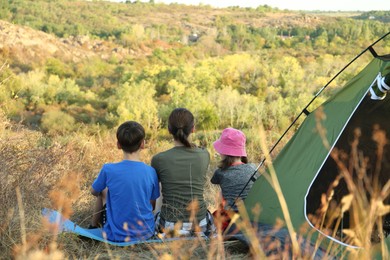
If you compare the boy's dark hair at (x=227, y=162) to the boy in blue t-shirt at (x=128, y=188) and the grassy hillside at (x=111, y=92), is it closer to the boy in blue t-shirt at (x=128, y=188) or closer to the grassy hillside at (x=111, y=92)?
the boy in blue t-shirt at (x=128, y=188)

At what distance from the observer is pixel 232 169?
4172 millimetres

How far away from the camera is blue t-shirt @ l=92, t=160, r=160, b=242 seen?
3707mm

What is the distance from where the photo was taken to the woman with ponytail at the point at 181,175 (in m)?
3.82

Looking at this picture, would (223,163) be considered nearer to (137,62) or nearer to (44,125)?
(44,125)

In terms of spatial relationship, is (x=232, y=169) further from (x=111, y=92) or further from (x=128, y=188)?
(x=111, y=92)

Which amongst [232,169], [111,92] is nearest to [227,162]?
[232,169]

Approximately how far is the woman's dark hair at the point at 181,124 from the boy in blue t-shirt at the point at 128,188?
24 centimetres

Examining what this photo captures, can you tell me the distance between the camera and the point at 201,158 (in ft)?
12.9

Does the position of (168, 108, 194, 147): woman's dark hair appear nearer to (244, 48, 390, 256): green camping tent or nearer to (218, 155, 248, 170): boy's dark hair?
(218, 155, 248, 170): boy's dark hair

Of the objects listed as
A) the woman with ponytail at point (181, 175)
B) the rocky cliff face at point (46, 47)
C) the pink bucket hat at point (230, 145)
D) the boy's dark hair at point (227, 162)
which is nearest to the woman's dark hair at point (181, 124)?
the woman with ponytail at point (181, 175)

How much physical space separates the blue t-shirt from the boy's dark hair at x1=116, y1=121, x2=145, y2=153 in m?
0.11

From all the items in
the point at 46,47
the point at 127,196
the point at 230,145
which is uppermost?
the point at 230,145

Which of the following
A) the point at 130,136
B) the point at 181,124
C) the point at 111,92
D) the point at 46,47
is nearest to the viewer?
the point at 130,136

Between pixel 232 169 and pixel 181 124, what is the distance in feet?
2.12
